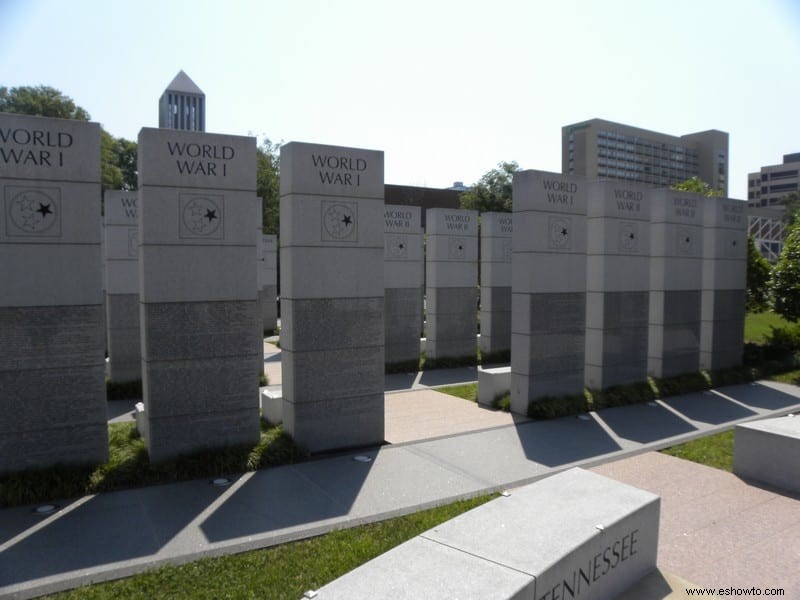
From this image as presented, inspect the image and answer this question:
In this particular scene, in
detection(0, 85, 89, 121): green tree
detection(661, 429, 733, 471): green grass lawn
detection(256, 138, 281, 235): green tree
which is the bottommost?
detection(661, 429, 733, 471): green grass lawn

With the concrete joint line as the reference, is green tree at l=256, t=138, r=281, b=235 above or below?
above

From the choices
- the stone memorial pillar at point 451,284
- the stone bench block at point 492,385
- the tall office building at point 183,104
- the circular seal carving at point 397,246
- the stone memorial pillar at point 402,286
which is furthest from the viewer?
the tall office building at point 183,104

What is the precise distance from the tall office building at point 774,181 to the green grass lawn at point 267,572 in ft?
360

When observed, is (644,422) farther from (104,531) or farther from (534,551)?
(104,531)

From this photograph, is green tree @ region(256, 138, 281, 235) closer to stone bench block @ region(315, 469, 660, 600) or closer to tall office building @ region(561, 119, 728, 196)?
stone bench block @ region(315, 469, 660, 600)

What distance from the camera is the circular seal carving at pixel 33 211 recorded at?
284 inches

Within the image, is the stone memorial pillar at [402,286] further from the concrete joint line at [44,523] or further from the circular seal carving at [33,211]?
the concrete joint line at [44,523]

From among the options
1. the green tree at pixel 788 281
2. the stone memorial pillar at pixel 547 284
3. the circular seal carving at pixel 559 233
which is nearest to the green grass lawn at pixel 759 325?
the green tree at pixel 788 281

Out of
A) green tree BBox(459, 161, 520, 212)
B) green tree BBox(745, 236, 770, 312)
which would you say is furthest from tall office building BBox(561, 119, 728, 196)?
green tree BBox(745, 236, 770, 312)

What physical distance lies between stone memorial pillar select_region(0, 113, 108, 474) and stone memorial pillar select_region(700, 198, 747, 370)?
13.4 m

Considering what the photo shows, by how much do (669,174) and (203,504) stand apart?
115 metres

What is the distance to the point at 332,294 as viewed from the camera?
9086mm

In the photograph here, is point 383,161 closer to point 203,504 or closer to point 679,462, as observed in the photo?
point 203,504

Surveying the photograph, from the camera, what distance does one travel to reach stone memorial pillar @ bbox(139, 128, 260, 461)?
26.0 ft
